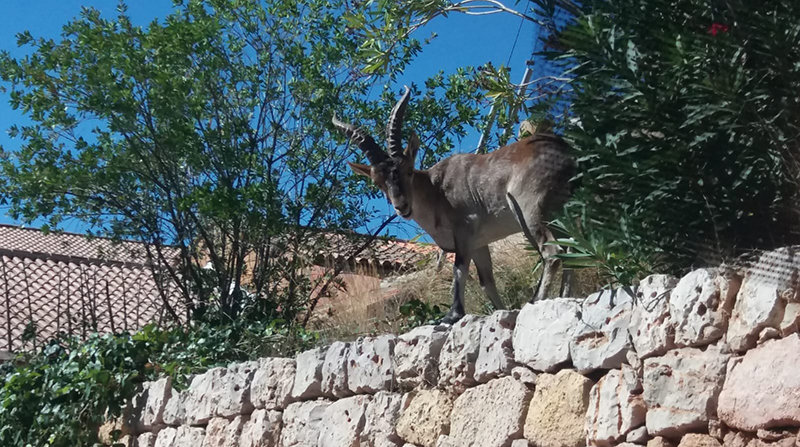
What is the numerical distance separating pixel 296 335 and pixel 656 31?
16.6ft

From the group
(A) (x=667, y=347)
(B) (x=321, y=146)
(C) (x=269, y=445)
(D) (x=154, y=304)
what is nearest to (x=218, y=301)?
(D) (x=154, y=304)

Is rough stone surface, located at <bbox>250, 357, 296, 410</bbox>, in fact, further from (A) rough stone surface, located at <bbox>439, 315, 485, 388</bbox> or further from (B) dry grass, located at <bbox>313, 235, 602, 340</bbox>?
(A) rough stone surface, located at <bbox>439, 315, 485, 388</bbox>

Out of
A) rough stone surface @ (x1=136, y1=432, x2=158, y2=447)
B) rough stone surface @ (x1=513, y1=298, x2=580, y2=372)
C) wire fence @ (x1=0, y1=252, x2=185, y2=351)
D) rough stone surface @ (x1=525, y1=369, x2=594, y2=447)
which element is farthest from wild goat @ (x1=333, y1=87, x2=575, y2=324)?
wire fence @ (x1=0, y1=252, x2=185, y2=351)

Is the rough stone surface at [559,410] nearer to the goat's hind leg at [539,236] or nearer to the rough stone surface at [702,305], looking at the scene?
the rough stone surface at [702,305]

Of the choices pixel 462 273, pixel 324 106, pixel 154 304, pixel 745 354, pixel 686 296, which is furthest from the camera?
pixel 154 304

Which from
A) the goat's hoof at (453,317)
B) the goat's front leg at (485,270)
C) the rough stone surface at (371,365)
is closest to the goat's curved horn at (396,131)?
the goat's front leg at (485,270)

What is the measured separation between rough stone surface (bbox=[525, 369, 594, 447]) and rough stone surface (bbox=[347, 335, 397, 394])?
1.51 m

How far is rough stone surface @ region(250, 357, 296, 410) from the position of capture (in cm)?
789

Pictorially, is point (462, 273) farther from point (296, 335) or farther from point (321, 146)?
point (321, 146)

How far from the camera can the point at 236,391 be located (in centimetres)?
838

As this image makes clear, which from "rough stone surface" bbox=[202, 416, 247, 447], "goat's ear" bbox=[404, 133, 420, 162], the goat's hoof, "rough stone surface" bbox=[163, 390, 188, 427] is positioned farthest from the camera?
"rough stone surface" bbox=[163, 390, 188, 427]

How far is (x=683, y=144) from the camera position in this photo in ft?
15.2

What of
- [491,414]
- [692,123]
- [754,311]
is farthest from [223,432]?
[754,311]

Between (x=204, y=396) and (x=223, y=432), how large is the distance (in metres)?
0.45
